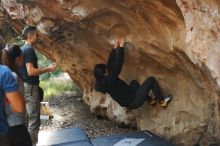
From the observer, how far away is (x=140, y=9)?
494cm

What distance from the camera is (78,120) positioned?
7.58 meters

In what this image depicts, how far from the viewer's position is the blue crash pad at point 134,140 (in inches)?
213

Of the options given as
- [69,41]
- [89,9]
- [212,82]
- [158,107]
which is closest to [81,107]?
[69,41]

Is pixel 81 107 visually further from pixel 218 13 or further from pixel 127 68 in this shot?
pixel 218 13

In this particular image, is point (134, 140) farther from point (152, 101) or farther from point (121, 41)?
point (121, 41)

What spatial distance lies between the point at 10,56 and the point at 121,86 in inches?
95.4

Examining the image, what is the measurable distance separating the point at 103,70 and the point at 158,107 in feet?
3.25

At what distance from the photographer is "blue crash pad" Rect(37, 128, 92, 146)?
18.9 feet

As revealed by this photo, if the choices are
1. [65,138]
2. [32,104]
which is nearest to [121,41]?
[32,104]

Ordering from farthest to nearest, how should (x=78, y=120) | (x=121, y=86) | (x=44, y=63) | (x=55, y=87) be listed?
(x=44, y=63), (x=55, y=87), (x=78, y=120), (x=121, y=86)

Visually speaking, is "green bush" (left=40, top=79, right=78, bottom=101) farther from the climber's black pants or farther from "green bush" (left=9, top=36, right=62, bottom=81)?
the climber's black pants

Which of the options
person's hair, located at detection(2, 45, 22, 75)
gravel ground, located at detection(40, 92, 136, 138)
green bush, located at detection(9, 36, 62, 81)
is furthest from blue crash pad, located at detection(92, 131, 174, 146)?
green bush, located at detection(9, 36, 62, 81)

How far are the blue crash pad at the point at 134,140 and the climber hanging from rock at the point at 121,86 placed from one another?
456mm

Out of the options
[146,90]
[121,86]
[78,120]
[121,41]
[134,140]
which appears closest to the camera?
[134,140]
